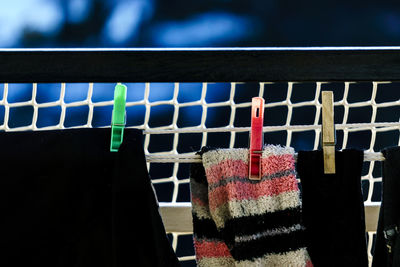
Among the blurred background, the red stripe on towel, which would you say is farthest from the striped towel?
the blurred background

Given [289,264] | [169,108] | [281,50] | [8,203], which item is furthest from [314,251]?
[169,108]

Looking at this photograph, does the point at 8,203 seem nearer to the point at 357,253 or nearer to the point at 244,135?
the point at 357,253

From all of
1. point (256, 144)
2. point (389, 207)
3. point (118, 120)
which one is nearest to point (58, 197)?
point (118, 120)

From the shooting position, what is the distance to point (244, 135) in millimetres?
3180

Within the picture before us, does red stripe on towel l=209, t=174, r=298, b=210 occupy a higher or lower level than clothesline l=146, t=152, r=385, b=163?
lower

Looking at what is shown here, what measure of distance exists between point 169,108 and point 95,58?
2.48m

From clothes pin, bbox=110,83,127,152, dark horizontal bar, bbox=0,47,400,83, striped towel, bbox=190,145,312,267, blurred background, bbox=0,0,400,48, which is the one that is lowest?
striped towel, bbox=190,145,312,267

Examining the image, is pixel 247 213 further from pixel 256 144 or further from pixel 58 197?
pixel 58 197

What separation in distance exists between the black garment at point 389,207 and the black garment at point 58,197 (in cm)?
25

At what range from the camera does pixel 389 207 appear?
0.55 metres

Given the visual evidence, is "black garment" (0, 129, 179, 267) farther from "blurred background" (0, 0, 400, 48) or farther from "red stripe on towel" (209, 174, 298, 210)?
"blurred background" (0, 0, 400, 48)

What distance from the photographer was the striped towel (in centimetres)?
54

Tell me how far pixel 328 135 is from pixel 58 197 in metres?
0.28

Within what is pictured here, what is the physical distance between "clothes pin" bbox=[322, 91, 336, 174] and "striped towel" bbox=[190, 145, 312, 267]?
0.11 feet
